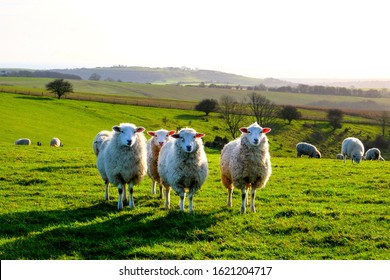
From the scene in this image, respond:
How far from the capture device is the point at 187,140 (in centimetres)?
1076

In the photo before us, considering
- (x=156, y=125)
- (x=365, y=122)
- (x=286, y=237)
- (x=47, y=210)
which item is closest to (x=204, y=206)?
(x=286, y=237)

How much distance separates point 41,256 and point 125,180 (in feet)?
13.3

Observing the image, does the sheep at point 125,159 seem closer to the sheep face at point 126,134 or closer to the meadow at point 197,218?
the sheep face at point 126,134

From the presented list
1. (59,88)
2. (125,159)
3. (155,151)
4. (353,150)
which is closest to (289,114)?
(59,88)

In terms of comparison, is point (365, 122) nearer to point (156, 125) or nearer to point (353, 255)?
point (156, 125)

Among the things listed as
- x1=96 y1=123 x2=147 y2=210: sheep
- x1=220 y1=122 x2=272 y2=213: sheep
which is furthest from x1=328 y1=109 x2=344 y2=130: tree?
x1=96 y1=123 x2=147 y2=210: sheep

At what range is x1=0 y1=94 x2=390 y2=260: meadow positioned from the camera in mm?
8242

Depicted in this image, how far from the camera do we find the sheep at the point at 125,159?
11.5 metres

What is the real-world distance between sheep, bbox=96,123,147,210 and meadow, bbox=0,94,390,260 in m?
0.74

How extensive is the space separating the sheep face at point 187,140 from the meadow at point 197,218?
5.28ft

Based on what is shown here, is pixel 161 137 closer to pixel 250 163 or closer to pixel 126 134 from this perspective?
pixel 126 134

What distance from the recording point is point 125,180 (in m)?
11.7

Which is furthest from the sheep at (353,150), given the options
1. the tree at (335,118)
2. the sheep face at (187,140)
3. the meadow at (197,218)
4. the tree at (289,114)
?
the tree at (335,118)

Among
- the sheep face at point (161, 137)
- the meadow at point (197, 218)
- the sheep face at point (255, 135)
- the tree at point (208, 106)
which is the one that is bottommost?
the meadow at point (197, 218)
